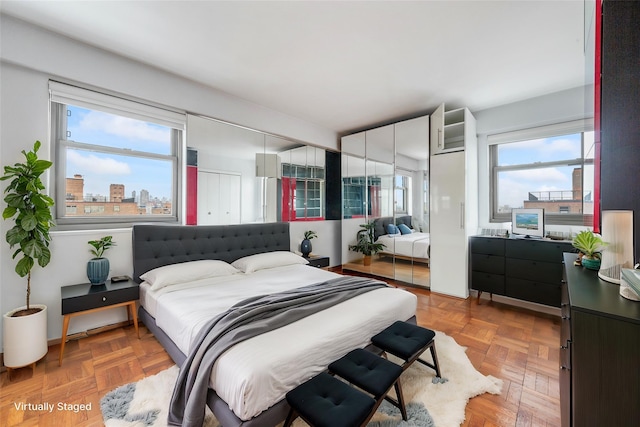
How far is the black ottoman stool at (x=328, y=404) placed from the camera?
1117 millimetres

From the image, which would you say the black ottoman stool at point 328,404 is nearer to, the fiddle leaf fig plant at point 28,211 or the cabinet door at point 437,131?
the fiddle leaf fig plant at point 28,211

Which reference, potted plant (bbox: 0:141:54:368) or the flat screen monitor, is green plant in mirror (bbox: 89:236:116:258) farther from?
the flat screen monitor

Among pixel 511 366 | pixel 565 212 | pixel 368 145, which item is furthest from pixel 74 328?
pixel 565 212

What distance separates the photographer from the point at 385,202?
4.55 m

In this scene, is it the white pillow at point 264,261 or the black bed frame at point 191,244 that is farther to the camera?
the white pillow at point 264,261

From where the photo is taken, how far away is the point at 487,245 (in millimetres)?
3574

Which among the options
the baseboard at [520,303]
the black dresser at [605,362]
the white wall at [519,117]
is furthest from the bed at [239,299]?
the white wall at [519,117]

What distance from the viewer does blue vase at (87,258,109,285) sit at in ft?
8.11

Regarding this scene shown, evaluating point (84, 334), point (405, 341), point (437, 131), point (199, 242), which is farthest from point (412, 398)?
point (437, 131)

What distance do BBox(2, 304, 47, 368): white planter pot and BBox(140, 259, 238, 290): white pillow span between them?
80 cm

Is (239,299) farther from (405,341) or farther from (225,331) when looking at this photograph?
(405,341)

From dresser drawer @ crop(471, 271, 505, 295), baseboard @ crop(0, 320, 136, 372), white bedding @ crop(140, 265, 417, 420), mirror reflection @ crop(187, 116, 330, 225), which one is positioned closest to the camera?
white bedding @ crop(140, 265, 417, 420)

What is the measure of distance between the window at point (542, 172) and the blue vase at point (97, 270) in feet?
16.8

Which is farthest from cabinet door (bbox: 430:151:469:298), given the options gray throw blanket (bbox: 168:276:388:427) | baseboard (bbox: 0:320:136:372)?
baseboard (bbox: 0:320:136:372)
